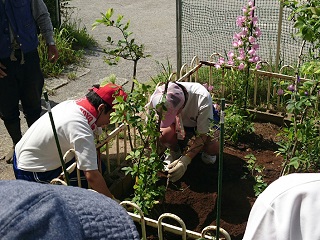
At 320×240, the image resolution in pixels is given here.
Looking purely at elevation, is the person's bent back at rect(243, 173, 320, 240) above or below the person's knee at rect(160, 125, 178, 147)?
above

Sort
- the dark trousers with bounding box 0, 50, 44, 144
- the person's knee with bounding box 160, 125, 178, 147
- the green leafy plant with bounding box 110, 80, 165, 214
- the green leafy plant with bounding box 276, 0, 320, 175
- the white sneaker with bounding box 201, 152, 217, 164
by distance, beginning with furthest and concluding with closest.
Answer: the dark trousers with bounding box 0, 50, 44, 144, the white sneaker with bounding box 201, 152, 217, 164, the person's knee with bounding box 160, 125, 178, 147, the green leafy plant with bounding box 110, 80, 165, 214, the green leafy plant with bounding box 276, 0, 320, 175

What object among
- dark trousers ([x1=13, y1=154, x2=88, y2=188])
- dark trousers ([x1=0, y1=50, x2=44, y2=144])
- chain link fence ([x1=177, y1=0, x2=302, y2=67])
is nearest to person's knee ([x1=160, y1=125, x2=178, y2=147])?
dark trousers ([x1=13, y1=154, x2=88, y2=188])

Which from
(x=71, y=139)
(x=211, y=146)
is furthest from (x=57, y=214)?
(x=211, y=146)

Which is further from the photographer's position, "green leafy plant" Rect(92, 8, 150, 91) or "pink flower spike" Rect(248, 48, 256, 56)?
"pink flower spike" Rect(248, 48, 256, 56)

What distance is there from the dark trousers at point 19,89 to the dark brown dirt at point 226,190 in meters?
1.53

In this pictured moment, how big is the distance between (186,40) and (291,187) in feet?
18.1

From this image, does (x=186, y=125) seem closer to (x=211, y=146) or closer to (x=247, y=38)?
(x=211, y=146)

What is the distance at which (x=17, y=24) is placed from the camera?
14.3 feet

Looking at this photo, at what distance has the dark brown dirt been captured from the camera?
364 cm

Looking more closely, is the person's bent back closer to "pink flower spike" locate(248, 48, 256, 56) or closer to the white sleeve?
the white sleeve

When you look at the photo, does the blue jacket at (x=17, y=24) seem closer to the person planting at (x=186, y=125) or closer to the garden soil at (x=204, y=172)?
the garden soil at (x=204, y=172)

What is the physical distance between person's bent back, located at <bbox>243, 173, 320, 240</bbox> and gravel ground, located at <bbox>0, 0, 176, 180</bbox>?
Result: 312 centimetres

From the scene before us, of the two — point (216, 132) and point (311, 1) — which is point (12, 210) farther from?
point (216, 132)

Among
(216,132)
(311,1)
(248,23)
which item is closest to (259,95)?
(248,23)
